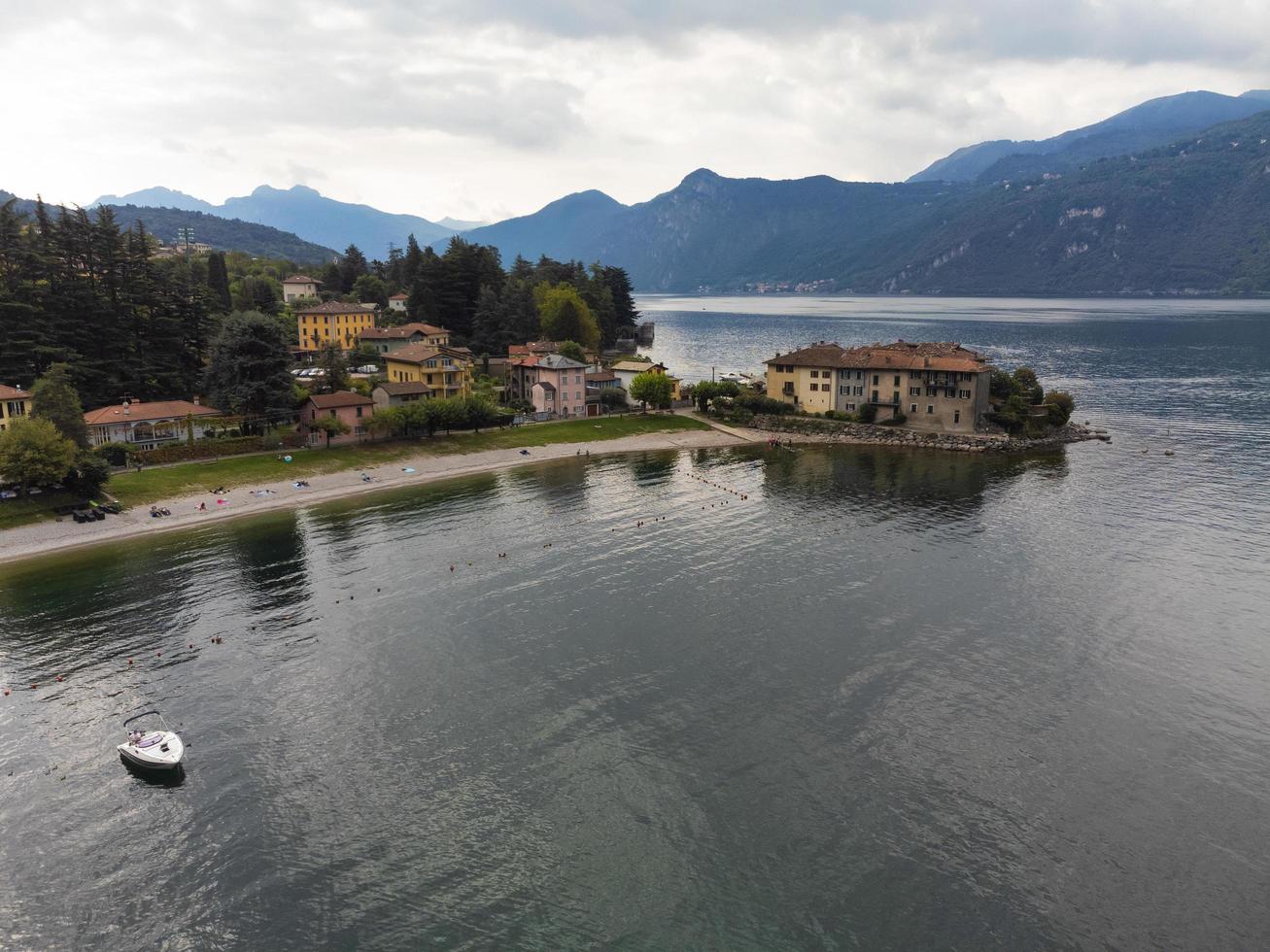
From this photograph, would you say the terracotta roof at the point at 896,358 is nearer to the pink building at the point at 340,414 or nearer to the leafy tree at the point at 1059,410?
the leafy tree at the point at 1059,410

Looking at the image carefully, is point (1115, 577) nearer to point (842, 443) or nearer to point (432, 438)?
point (842, 443)

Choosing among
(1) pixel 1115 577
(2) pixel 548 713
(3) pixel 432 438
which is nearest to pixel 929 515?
(1) pixel 1115 577

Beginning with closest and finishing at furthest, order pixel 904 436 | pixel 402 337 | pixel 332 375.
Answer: pixel 332 375 → pixel 904 436 → pixel 402 337

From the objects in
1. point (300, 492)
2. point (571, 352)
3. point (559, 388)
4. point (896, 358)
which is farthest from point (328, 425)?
point (896, 358)

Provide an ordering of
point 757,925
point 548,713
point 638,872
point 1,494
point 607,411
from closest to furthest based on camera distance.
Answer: point 757,925, point 638,872, point 548,713, point 1,494, point 607,411

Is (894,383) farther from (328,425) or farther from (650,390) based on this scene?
(328,425)

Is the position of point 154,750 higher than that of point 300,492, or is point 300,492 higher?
point 300,492
